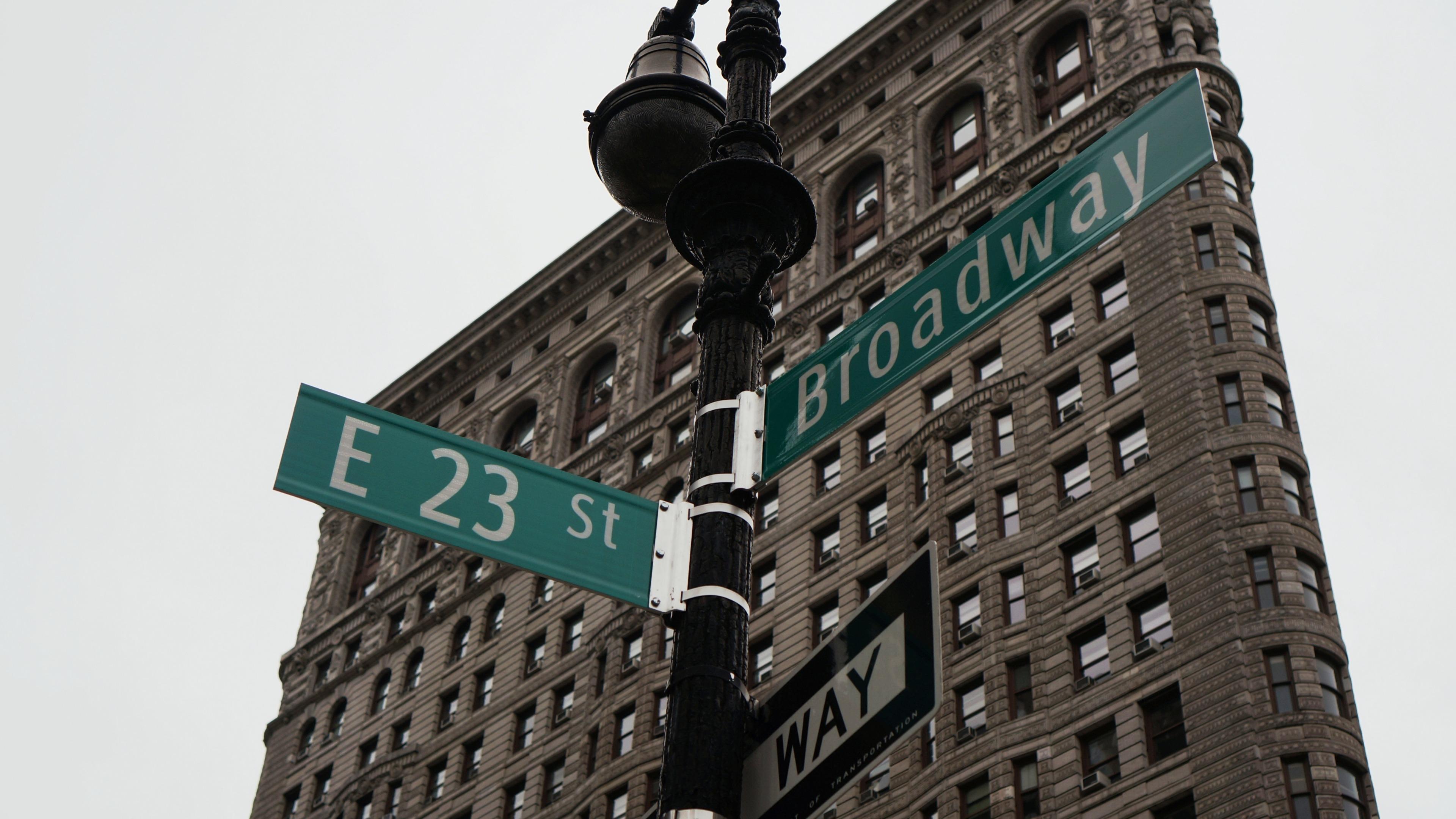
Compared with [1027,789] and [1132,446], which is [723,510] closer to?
[1027,789]

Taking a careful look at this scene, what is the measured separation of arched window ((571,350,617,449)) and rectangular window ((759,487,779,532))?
12.8 meters

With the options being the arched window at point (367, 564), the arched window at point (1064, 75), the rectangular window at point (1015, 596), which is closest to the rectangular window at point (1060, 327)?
the rectangular window at point (1015, 596)

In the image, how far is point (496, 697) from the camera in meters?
60.9

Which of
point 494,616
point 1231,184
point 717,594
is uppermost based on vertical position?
point 1231,184

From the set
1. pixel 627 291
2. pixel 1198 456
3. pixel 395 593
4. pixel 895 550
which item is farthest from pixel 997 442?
pixel 395 593

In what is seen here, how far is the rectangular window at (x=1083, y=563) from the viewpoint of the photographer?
139ft

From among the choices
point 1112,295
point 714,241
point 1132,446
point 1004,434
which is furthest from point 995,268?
point 1112,295

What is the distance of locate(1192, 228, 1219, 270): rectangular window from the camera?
157 ft

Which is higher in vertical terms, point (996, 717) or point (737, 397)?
point (996, 717)

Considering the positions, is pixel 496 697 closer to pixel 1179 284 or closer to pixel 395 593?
pixel 395 593

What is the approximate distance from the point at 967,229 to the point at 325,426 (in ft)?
165

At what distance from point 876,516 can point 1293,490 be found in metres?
13.2

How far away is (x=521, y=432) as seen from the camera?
7456cm

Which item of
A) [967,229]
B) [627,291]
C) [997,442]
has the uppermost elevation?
[627,291]
